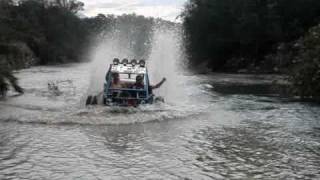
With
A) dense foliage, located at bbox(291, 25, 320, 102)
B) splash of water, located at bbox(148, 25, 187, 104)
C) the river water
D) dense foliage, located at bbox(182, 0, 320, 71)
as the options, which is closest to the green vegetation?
dense foliage, located at bbox(182, 0, 320, 71)

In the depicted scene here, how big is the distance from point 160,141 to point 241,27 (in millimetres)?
52976

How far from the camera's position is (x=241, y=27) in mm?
68062

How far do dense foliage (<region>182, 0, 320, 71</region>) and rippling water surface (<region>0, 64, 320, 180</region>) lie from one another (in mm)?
39822

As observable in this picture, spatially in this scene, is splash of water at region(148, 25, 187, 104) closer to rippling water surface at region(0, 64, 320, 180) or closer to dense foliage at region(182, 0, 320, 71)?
dense foliage at region(182, 0, 320, 71)

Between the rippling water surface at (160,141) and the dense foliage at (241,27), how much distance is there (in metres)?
39.8

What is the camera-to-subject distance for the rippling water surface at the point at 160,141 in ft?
42.6

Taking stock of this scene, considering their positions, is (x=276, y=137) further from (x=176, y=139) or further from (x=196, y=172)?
(x=196, y=172)

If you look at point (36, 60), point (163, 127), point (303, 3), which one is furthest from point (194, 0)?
point (163, 127)

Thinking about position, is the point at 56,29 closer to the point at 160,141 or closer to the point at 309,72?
the point at 309,72

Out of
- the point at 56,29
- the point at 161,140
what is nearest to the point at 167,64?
the point at 161,140

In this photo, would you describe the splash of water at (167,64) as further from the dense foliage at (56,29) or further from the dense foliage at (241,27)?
the dense foliage at (56,29)

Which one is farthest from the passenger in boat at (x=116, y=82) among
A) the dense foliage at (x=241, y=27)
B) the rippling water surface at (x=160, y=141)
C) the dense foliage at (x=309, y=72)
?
the dense foliage at (x=241, y=27)

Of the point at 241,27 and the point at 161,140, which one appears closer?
the point at 161,140

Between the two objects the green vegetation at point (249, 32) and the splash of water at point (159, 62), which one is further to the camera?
the green vegetation at point (249, 32)
